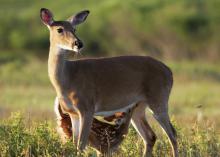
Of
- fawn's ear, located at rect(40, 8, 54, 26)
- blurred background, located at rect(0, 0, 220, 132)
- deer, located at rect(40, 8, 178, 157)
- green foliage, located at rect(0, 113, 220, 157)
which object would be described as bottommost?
green foliage, located at rect(0, 113, 220, 157)

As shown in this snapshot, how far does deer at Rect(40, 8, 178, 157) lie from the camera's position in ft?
39.1

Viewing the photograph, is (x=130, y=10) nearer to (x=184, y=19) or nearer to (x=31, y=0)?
(x=184, y=19)

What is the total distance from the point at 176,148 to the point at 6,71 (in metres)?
18.8

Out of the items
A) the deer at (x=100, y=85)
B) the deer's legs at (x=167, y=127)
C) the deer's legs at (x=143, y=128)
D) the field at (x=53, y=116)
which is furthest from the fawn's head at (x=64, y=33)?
the deer's legs at (x=167, y=127)

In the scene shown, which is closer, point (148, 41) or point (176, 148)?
point (176, 148)

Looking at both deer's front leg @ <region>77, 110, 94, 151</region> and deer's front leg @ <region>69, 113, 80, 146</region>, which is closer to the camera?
deer's front leg @ <region>77, 110, 94, 151</region>

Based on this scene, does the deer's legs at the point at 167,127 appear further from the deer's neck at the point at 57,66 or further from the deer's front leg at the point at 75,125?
the deer's neck at the point at 57,66

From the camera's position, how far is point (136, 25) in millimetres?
40344

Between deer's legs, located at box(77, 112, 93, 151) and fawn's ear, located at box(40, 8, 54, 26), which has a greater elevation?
fawn's ear, located at box(40, 8, 54, 26)

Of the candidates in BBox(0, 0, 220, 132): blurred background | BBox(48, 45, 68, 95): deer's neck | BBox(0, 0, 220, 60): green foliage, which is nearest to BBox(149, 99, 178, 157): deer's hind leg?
BBox(48, 45, 68, 95): deer's neck

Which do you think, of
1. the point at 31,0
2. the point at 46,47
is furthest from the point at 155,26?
the point at 31,0

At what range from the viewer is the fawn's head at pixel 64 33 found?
38.3 ft

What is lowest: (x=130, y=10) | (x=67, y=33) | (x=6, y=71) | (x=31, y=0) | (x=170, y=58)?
(x=67, y=33)

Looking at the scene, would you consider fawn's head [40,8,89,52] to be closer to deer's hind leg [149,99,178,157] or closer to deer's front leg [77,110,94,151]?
deer's front leg [77,110,94,151]
